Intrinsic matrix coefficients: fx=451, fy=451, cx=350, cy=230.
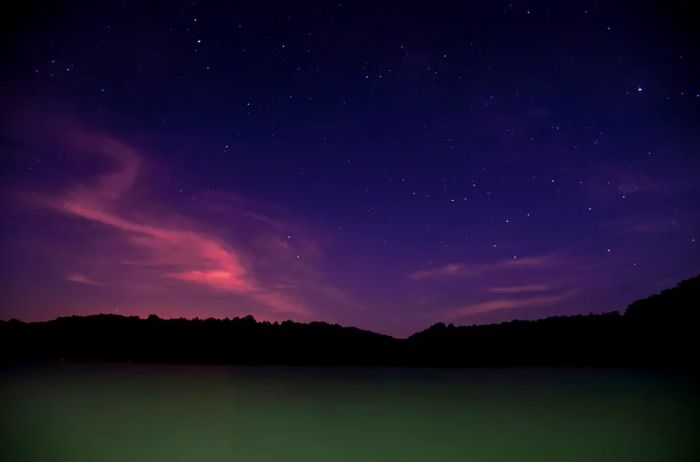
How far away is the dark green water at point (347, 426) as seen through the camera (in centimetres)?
1062

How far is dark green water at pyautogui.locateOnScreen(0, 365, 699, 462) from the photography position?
1062cm

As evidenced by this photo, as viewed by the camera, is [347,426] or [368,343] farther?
[368,343]

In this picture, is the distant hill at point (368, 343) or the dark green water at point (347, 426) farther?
the distant hill at point (368, 343)

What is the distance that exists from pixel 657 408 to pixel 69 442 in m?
20.2

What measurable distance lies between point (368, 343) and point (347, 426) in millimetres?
62292

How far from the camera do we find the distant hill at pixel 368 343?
54719 millimetres

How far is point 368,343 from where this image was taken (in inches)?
2982

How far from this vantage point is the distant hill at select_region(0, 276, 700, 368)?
54719 mm

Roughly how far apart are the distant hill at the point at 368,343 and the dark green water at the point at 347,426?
115ft

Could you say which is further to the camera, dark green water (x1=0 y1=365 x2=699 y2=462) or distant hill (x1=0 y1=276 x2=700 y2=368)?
distant hill (x1=0 y1=276 x2=700 y2=368)

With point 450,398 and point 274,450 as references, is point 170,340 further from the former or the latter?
point 274,450

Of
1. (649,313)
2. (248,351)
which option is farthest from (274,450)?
(248,351)

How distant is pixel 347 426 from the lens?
48.6 feet

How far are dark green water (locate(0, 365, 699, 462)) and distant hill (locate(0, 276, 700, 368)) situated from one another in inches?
1383
